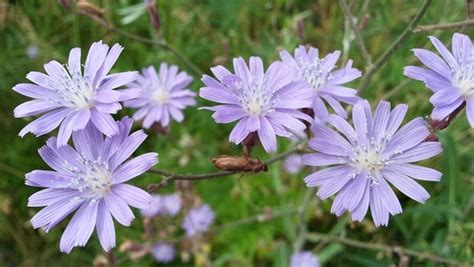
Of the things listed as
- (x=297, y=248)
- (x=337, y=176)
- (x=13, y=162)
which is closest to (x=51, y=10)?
(x=13, y=162)

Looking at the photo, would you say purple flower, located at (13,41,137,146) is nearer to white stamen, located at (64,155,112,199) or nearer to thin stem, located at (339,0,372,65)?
white stamen, located at (64,155,112,199)

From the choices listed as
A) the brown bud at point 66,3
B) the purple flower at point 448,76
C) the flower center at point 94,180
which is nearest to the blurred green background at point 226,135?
the brown bud at point 66,3

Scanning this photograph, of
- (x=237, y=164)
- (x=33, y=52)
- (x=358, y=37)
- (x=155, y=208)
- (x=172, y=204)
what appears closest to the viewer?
(x=237, y=164)

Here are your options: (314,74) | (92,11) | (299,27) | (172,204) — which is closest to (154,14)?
(92,11)

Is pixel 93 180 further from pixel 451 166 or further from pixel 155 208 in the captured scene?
pixel 451 166

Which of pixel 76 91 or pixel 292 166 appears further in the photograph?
pixel 292 166

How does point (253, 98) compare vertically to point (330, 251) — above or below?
above
